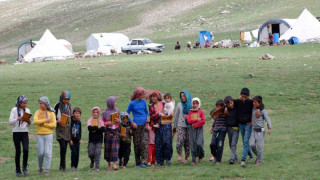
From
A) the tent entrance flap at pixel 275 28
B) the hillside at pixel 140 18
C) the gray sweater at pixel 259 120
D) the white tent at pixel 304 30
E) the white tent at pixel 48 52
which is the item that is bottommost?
the gray sweater at pixel 259 120

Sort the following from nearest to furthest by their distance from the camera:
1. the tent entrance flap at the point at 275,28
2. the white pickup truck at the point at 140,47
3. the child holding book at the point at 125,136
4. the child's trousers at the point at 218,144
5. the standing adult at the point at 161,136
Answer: the child's trousers at the point at 218,144, the child holding book at the point at 125,136, the standing adult at the point at 161,136, the white pickup truck at the point at 140,47, the tent entrance flap at the point at 275,28

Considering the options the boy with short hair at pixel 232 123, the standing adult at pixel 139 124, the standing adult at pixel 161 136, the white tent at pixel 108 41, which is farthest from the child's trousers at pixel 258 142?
the white tent at pixel 108 41

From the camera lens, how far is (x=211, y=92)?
957 inches

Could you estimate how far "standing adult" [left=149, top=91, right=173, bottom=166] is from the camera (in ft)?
40.7

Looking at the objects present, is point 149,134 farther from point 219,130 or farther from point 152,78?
point 152,78

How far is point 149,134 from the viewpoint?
12.6 m

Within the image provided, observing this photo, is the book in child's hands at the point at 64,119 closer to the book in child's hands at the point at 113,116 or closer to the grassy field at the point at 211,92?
the book in child's hands at the point at 113,116

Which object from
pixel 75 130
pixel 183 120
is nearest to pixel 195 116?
pixel 183 120

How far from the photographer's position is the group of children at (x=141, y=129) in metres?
11.5

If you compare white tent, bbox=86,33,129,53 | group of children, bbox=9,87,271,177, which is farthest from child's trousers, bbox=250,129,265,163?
white tent, bbox=86,33,129,53

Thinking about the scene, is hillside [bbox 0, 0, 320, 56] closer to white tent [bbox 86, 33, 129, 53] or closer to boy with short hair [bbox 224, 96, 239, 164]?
white tent [bbox 86, 33, 129, 53]

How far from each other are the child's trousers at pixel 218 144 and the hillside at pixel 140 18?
5444 centimetres

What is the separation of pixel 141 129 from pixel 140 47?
4354 cm

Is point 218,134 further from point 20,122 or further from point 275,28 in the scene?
point 275,28
